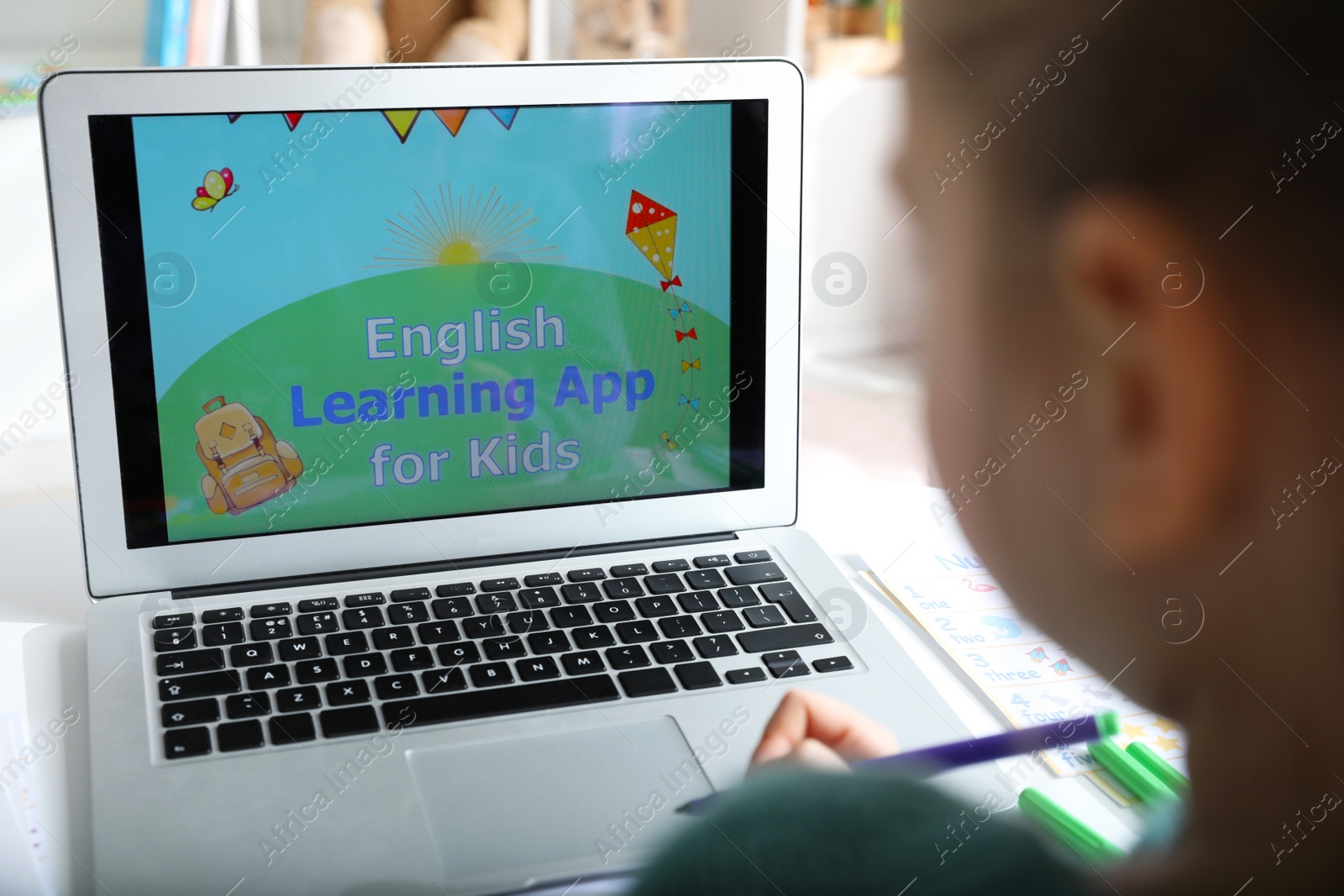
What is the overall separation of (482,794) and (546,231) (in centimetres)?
37

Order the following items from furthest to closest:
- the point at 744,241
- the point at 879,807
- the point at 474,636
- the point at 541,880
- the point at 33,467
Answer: the point at 33,467, the point at 744,241, the point at 474,636, the point at 541,880, the point at 879,807

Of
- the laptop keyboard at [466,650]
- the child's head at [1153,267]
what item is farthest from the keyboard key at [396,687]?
the child's head at [1153,267]

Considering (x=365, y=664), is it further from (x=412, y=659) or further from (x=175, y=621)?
(x=175, y=621)

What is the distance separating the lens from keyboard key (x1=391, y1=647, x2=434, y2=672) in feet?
2.07

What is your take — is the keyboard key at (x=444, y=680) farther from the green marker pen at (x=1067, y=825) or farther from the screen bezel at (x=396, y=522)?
the green marker pen at (x=1067, y=825)

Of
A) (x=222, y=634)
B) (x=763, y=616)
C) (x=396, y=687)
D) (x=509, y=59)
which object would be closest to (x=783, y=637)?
(x=763, y=616)

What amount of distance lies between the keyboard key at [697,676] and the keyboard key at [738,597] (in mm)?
71

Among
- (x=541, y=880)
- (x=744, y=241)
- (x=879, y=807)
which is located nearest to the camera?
(x=879, y=807)

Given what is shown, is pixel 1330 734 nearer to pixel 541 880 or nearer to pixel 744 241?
pixel 541 880

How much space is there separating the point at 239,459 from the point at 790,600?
0.36 metres

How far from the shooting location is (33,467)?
6.70ft

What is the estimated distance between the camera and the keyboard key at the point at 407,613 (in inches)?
26.6

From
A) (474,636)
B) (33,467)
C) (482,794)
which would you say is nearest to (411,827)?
(482,794)

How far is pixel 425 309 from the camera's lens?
0.73 m
